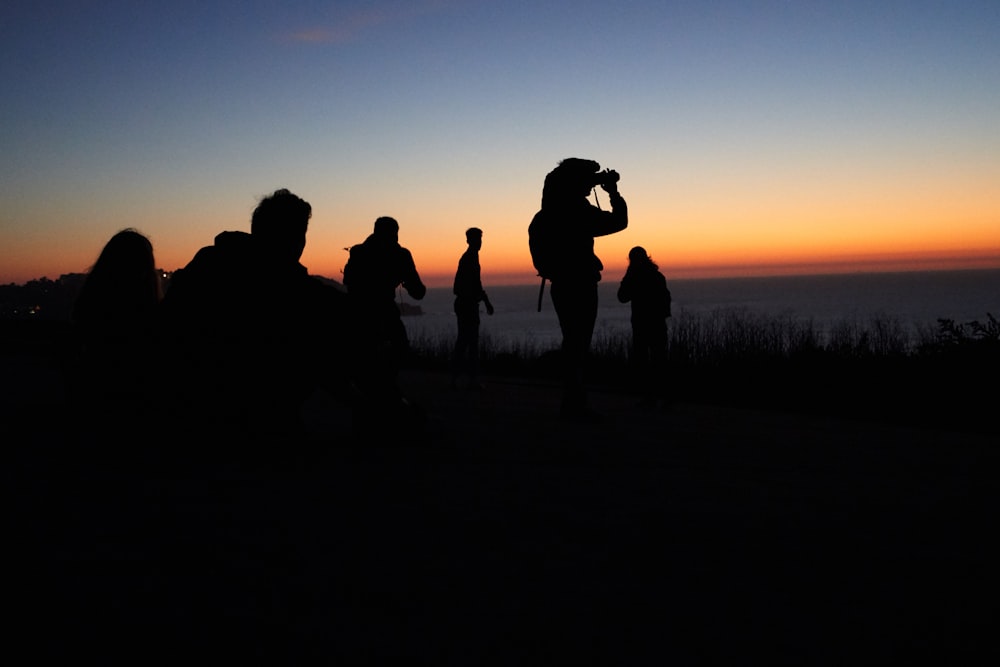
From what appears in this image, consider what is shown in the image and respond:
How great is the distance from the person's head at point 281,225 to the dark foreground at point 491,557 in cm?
109

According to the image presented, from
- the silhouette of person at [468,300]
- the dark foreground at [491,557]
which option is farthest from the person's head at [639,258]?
the dark foreground at [491,557]

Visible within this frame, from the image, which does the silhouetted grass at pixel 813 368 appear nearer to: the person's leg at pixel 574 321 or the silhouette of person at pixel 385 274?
the person's leg at pixel 574 321

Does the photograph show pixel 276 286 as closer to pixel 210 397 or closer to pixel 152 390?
pixel 210 397

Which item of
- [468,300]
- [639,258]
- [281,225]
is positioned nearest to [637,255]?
[639,258]

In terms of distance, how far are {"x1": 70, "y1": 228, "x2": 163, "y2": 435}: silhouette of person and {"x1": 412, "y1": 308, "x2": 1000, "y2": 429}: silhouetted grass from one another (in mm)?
5443

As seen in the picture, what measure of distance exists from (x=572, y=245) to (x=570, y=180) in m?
0.56

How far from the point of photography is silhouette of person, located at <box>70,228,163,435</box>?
5098 millimetres

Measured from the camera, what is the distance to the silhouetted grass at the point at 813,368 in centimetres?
925

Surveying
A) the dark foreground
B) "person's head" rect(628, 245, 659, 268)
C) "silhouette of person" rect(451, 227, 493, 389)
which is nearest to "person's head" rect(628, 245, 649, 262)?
"person's head" rect(628, 245, 659, 268)

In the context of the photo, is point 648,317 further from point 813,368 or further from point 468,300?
point 813,368

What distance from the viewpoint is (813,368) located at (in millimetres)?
12594

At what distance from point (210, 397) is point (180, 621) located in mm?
2571

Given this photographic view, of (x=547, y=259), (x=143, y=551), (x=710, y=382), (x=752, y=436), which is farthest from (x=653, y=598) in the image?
(x=710, y=382)

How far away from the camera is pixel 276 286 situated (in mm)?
4641
